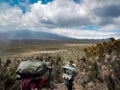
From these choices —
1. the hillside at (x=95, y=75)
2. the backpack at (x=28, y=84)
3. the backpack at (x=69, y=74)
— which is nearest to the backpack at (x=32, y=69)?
the backpack at (x=28, y=84)

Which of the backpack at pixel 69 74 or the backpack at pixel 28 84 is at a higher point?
the backpack at pixel 28 84

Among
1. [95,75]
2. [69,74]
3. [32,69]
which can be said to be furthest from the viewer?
[95,75]

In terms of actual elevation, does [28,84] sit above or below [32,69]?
below

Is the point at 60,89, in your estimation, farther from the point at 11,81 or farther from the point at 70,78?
the point at 11,81

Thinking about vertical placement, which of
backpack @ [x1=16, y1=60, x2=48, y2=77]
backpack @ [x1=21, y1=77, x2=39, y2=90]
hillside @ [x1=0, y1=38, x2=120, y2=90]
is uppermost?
backpack @ [x1=16, y1=60, x2=48, y2=77]

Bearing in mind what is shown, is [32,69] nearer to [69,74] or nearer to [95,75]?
[69,74]

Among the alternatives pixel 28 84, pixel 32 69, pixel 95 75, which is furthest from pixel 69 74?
pixel 32 69

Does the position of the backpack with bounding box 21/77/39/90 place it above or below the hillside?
above

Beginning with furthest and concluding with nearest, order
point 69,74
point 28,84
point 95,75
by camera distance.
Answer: point 95,75, point 69,74, point 28,84

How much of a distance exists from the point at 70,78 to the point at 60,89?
2.83 metres

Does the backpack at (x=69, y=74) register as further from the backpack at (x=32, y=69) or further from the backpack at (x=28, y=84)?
the backpack at (x=32, y=69)

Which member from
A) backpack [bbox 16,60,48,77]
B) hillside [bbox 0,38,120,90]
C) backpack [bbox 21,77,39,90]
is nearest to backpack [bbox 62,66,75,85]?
hillside [bbox 0,38,120,90]

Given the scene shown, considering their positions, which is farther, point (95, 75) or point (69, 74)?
point (95, 75)

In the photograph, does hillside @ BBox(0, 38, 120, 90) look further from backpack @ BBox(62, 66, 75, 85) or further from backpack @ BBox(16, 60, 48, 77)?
backpack @ BBox(16, 60, 48, 77)
